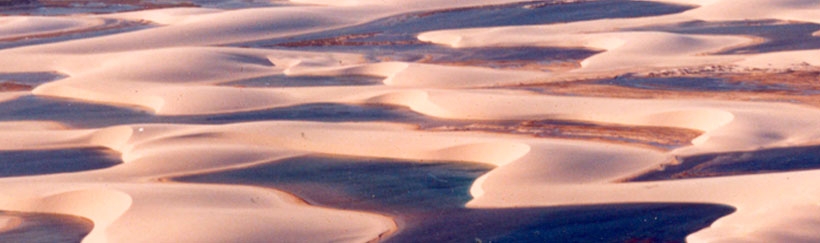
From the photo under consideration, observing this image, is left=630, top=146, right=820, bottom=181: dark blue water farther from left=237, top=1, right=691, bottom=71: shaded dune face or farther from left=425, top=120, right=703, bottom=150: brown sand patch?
left=237, top=1, right=691, bottom=71: shaded dune face

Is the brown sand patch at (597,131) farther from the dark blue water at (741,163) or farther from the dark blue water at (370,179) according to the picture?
the dark blue water at (370,179)

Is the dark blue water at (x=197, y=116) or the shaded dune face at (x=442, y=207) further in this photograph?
the dark blue water at (x=197, y=116)

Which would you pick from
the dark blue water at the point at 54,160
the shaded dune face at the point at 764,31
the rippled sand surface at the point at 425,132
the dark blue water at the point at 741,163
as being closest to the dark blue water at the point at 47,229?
the rippled sand surface at the point at 425,132

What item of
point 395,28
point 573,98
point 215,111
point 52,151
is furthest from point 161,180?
point 395,28

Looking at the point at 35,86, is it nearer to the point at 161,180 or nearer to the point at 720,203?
the point at 161,180

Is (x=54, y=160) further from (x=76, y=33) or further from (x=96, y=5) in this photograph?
(x=96, y=5)

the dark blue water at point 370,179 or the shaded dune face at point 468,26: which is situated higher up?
the shaded dune face at point 468,26

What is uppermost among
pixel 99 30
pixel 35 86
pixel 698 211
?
pixel 99 30
